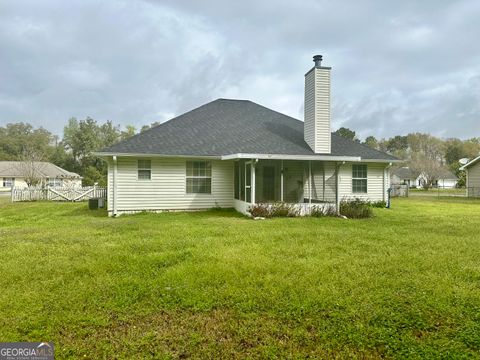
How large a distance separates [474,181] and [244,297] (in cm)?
2960

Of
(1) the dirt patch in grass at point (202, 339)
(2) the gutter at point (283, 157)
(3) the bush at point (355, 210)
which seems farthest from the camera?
(3) the bush at point (355, 210)

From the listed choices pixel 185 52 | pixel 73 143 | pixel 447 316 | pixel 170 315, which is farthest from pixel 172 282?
pixel 73 143

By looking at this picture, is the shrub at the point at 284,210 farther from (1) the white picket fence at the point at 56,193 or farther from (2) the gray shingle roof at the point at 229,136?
(1) the white picket fence at the point at 56,193

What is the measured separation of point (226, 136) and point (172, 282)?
35.7ft

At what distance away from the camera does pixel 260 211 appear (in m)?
11.1

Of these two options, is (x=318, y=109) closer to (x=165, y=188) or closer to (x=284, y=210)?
(x=284, y=210)

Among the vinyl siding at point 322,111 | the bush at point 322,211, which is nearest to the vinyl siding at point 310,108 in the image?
the vinyl siding at point 322,111

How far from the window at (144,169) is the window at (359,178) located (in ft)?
32.1

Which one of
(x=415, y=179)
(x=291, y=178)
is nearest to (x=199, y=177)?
(x=291, y=178)

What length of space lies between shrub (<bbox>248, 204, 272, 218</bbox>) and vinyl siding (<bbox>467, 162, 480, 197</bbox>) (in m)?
23.4

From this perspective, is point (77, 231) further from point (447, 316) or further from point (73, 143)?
point (73, 143)

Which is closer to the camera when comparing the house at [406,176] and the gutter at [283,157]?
the gutter at [283,157]

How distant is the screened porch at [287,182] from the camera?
39.9 ft

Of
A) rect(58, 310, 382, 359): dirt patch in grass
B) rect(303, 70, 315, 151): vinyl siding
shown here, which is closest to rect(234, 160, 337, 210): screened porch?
rect(303, 70, 315, 151): vinyl siding
